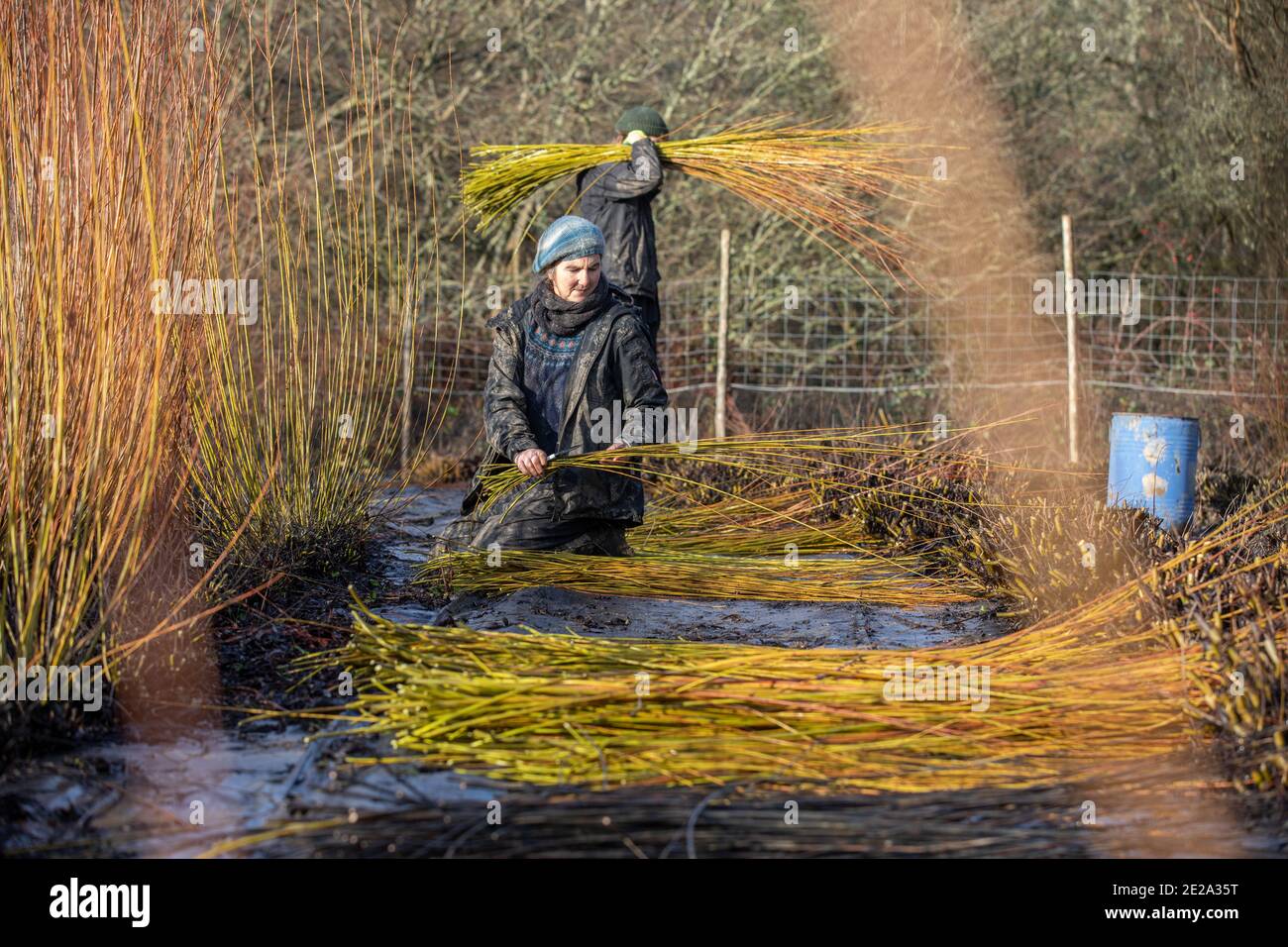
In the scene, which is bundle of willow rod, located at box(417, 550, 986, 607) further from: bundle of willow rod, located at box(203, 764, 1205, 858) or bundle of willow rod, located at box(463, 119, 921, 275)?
bundle of willow rod, located at box(203, 764, 1205, 858)

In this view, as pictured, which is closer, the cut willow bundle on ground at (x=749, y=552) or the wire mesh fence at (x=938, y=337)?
the cut willow bundle on ground at (x=749, y=552)

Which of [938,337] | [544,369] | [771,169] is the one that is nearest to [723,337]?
[938,337]

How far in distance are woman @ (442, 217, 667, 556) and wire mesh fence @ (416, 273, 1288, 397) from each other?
418cm

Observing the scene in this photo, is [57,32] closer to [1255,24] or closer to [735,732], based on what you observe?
[735,732]


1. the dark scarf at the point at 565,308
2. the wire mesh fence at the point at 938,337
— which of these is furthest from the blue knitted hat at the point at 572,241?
the wire mesh fence at the point at 938,337

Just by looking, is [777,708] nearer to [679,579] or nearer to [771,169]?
[679,579]

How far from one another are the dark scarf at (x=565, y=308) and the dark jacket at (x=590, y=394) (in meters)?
0.04

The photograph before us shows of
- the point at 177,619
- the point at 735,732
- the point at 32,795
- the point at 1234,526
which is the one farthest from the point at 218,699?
the point at 1234,526

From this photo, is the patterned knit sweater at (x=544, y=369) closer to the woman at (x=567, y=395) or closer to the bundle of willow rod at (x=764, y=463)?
the woman at (x=567, y=395)

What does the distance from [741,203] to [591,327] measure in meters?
6.13

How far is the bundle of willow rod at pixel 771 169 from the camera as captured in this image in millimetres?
5109

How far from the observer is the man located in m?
6.12

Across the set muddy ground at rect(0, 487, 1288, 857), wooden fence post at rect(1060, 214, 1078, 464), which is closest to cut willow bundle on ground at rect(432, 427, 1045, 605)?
muddy ground at rect(0, 487, 1288, 857)

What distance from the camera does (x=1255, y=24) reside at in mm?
9406
